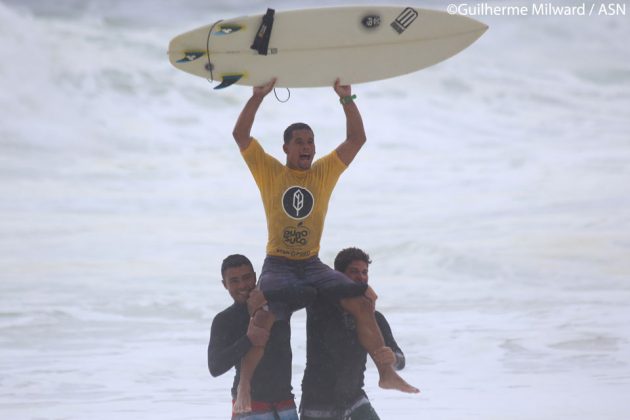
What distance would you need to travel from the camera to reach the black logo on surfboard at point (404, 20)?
693cm

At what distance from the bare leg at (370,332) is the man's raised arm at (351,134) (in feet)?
3.33

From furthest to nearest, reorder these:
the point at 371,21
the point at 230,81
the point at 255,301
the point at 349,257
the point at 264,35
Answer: the point at 371,21 → the point at 230,81 → the point at 264,35 → the point at 349,257 → the point at 255,301

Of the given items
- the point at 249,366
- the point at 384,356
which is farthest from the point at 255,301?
the point at 384,356

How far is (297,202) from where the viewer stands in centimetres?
627

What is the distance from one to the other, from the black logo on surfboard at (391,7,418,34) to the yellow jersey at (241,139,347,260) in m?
1.17

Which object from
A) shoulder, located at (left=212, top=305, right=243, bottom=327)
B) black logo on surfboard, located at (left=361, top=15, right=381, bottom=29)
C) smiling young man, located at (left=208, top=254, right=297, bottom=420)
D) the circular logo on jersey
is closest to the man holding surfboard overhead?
the circular logo on jersey

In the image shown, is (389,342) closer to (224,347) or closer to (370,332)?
(370,332)

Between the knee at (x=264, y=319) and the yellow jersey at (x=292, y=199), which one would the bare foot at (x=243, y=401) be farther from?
the yellow jersey at (x=292, y=199)

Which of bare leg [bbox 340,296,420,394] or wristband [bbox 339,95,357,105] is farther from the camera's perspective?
wristband [bbox 339,95,357,105]

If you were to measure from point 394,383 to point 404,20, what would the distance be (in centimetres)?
256

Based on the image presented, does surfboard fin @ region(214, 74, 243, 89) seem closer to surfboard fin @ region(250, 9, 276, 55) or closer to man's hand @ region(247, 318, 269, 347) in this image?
surfboard fin @ region(250, 9, 276, 55)

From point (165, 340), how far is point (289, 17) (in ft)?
56.7

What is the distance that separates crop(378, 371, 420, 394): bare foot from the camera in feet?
19.9

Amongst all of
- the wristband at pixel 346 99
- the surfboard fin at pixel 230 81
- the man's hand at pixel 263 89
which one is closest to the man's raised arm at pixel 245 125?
the man's hand at pixel 263 89
